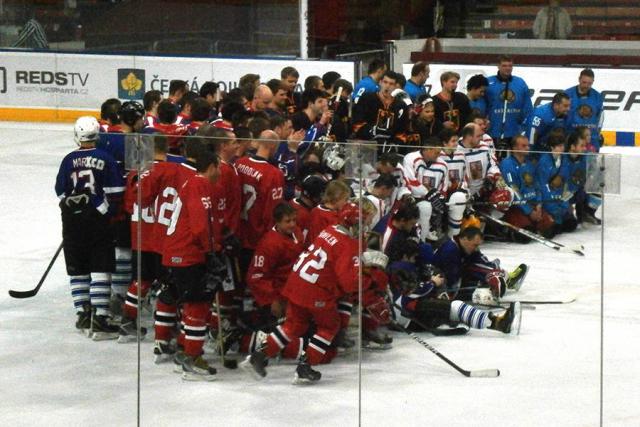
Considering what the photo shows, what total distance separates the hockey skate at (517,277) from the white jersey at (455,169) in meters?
0.40

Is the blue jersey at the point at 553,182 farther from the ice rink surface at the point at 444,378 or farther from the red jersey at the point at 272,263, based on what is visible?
the red jersey at the point at 272,263

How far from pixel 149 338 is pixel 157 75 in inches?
406

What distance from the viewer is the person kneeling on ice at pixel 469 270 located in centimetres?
445

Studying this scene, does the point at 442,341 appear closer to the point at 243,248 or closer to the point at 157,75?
the point at 243,248

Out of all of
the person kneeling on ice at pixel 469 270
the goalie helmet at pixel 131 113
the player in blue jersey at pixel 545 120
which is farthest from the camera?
the goalie helmet at pixel 131 113

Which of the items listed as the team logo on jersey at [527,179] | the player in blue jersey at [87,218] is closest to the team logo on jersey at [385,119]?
the player in blue jersey at [87,218]

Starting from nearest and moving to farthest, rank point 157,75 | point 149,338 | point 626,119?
1. point 149,338
2. point 626,119
3. point 157,75

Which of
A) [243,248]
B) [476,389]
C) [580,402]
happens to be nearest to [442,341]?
[476,389]

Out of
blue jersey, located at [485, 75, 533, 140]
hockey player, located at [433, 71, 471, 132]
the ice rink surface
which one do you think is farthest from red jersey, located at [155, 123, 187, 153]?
blue jersey, located at [485, 75, 533, 140]

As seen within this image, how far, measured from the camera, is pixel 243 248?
5137 mm

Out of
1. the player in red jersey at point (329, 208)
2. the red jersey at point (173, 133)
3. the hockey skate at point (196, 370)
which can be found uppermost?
the red jersey at point (173, 133)

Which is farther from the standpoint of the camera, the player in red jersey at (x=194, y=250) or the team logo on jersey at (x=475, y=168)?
the player in red jersey at (x=194, y=250)

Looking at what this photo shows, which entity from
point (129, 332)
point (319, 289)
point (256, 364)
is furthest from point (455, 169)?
point (129, 332)

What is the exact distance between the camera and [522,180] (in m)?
4.57
